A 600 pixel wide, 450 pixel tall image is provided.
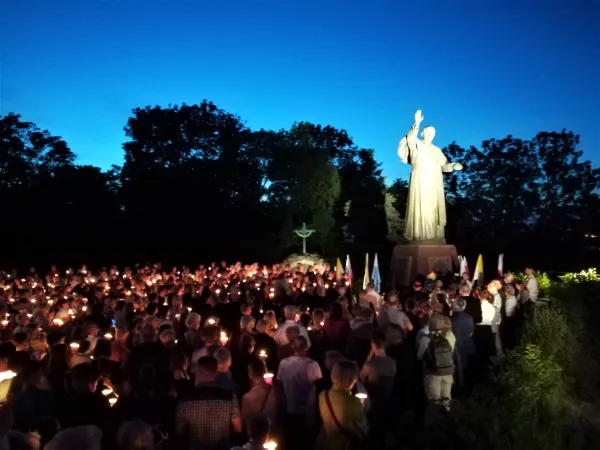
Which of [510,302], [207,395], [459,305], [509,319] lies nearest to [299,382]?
[207,395]

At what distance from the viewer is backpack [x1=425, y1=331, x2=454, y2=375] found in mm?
6949

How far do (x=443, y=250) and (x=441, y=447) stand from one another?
14358 millimetres

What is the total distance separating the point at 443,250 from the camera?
58.6 feet

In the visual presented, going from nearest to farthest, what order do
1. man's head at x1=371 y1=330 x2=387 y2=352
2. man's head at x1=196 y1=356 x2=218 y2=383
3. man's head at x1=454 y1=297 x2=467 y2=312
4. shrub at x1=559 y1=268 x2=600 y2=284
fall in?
man's head at x1=196 y1=356 x2=218 y2=383 < man's head at x1=371 y1=330 x2=387 y2=352 < man's head at x1=454 y1=297 x2=467 y2=312 < shrub at x1=559 y1=268 x2=600 y2=284

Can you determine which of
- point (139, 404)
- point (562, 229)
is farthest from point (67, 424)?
point (562, 229)

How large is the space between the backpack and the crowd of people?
0.04 feet

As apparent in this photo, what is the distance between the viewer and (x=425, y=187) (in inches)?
727

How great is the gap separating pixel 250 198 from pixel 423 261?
24.3 meters

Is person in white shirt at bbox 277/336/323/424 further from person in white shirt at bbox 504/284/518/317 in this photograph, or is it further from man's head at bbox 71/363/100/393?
person in white shirt at bbox 504/284/518/317

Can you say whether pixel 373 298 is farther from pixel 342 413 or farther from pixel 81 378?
pixel 81 378

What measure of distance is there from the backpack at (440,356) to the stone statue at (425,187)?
1150 centimetres

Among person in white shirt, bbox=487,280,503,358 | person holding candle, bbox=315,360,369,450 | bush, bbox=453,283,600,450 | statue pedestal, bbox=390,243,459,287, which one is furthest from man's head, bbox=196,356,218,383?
statue pedestal, bbox=390,243,459,287

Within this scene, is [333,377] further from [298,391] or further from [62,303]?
[62,303]

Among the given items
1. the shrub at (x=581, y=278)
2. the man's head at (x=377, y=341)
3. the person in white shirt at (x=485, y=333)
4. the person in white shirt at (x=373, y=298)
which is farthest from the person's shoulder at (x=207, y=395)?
the shrub at (x=581, y=278)
